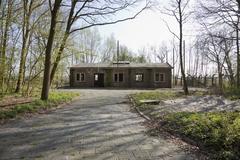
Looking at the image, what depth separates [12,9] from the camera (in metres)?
19.3

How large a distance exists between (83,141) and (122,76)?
34.1 m

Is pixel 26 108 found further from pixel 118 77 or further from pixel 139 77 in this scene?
pixel 139 77

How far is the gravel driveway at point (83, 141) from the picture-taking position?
237 inches

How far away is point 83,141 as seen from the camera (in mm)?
7340

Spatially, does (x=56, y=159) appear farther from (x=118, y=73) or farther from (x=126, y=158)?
(x=118, y=73)

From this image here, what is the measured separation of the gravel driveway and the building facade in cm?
3017

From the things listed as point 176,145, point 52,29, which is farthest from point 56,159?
point 52,29

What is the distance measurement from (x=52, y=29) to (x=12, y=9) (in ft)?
14.4

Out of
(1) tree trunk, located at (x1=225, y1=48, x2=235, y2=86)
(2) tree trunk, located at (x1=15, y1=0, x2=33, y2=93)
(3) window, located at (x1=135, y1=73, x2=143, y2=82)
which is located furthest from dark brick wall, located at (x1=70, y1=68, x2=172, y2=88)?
(2) tree trunk, located at (x1=15, y1=0, x2=33, y2=93)

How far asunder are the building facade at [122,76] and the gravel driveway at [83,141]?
99.0ft

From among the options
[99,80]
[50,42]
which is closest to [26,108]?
[50,42]

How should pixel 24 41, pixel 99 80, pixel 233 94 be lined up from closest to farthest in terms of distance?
pixel 24 41 < pixel 233 94 < pixel 99 80

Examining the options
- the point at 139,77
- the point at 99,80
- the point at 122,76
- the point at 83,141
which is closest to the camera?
the point at 83,141

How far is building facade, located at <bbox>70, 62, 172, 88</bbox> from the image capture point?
134 feet
